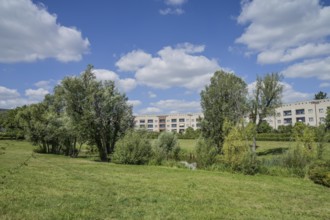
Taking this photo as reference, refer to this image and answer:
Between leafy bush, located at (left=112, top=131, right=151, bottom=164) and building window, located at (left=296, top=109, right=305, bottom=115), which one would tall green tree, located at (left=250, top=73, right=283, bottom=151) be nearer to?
leafy bush, located at (left=112, top=131, right=151, bottom=164)

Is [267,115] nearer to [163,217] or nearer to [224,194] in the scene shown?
[224,194]

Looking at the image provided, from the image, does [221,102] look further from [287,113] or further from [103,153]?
[287,113]

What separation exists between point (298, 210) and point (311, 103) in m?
89.9

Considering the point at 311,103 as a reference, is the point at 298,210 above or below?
below

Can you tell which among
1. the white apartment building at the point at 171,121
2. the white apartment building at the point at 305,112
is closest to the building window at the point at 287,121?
the white apartment building at the point at 305,112

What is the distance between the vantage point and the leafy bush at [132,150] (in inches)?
1013

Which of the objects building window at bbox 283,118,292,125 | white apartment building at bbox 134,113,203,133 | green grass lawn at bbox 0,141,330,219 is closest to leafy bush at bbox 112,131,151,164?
green grass lawn at bbox 0,141,330,219

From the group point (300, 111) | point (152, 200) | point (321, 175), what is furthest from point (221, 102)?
point (300, 111)

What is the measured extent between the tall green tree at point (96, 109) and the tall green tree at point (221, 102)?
34.2ft

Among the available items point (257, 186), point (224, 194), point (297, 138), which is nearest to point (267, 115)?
point (297, 138)

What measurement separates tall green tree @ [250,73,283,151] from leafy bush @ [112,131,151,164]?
19.9 metres

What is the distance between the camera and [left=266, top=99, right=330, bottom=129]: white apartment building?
85756 millimetres

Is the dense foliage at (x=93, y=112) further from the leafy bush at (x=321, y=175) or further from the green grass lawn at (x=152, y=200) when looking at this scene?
the leafy bush at (x=321, y=175)

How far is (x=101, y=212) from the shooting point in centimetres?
833
